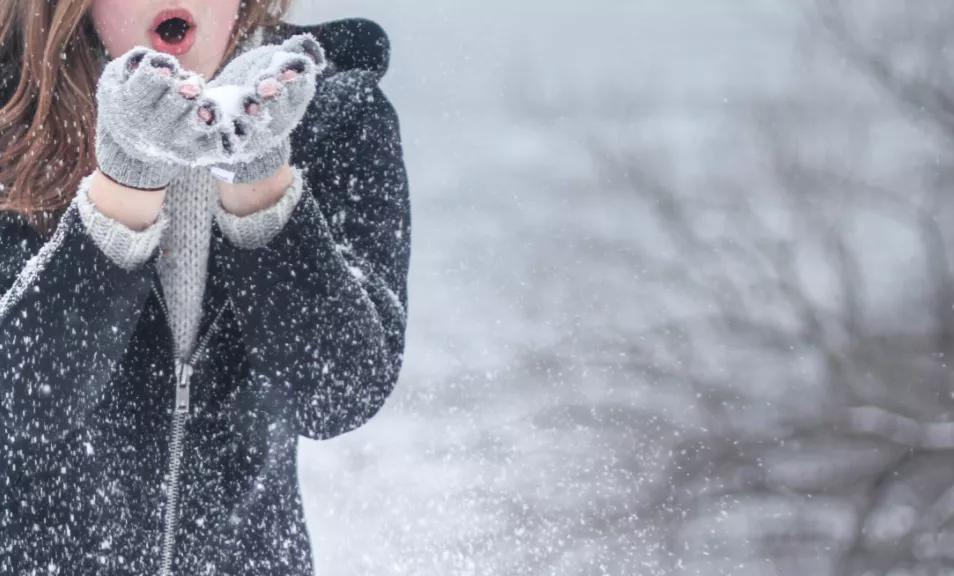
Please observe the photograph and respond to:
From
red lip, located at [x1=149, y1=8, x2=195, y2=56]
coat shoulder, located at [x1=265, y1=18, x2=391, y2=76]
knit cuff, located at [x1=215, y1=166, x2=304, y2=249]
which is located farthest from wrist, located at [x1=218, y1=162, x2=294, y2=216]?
coat shoulder, located at [x1=265, y1=18, x2=391, y2=76]

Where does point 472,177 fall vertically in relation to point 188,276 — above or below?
below

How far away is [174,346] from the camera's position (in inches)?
36.1

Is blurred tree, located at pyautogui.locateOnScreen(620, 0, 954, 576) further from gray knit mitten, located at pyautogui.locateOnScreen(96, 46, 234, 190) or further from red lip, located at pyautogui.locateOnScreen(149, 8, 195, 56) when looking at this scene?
gray knit mitten, located at pyautogui.locateOnScreen(96, 46, 234, 190)

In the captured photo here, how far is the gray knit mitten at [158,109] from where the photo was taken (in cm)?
73

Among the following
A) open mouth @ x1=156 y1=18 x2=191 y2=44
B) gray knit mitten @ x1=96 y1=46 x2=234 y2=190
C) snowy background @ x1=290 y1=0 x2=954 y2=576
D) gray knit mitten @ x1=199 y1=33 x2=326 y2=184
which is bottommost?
snowy background @ x1=290 y1=0 x2=954 y2=576

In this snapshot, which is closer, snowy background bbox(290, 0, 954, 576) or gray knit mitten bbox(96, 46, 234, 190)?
gray knit mitten bbox(96, 46, 234, 190)

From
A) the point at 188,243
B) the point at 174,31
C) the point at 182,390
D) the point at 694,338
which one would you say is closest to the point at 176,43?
the point at 174,31

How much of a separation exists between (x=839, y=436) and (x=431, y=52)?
3.66m

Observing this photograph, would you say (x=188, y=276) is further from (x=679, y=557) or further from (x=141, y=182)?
(x=679, y=557)

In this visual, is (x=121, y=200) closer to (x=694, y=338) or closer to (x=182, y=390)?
(x=182, y=390)

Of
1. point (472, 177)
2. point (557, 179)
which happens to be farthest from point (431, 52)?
point (557, 179)

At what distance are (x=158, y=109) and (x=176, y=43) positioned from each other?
0.20 metres

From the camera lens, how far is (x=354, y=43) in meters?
1.07

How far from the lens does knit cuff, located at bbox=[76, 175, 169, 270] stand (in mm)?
819
